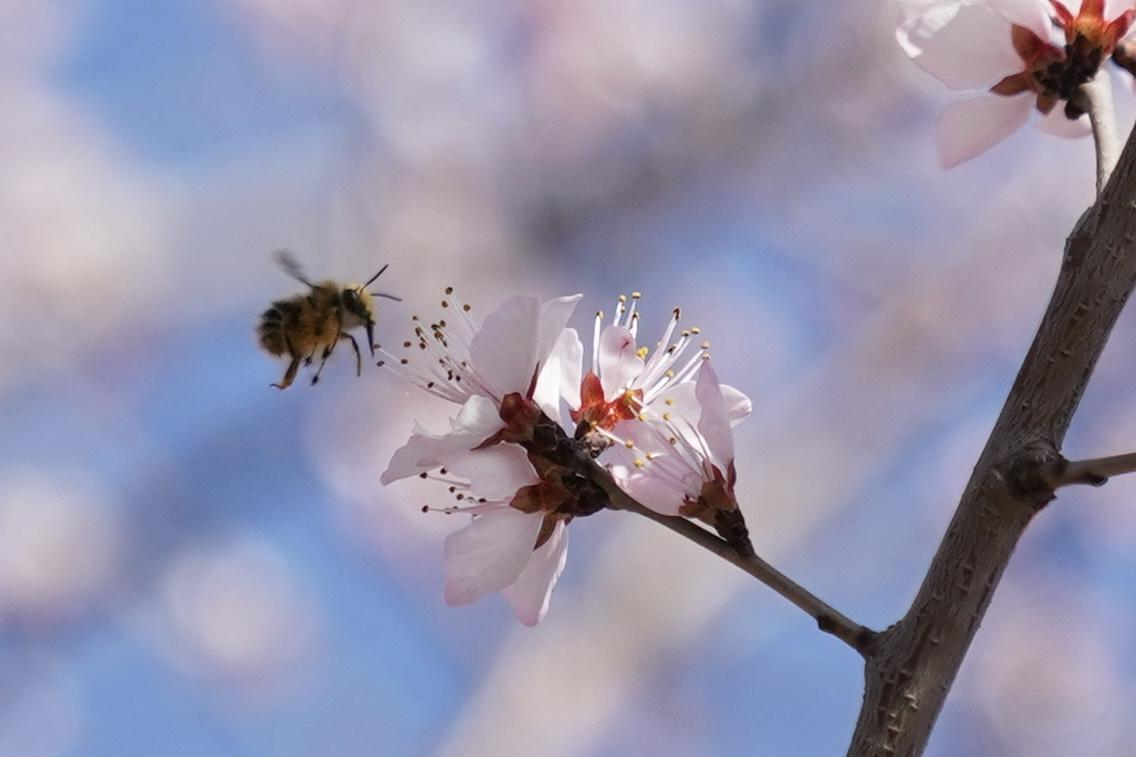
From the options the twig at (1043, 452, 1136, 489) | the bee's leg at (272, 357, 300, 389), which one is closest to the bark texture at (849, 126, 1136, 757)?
the twig at (1043, 452, 1136, 489)

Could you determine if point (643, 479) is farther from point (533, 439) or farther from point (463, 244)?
point (463, 244)

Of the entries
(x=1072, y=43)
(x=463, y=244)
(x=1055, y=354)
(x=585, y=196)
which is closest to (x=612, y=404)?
(x=1055, y=354)

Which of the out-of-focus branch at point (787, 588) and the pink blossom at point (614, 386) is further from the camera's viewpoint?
the pink blossom at point (614, 386)

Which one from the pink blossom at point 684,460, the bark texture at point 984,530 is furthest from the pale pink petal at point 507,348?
the bark texture at point 984,530

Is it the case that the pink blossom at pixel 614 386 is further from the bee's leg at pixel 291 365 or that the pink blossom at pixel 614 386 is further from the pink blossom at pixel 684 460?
the bee's leg at pixel 291 365

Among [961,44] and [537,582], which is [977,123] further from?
[537,582]

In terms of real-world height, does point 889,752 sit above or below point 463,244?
below

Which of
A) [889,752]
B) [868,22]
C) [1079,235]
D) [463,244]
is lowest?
[889,752]
